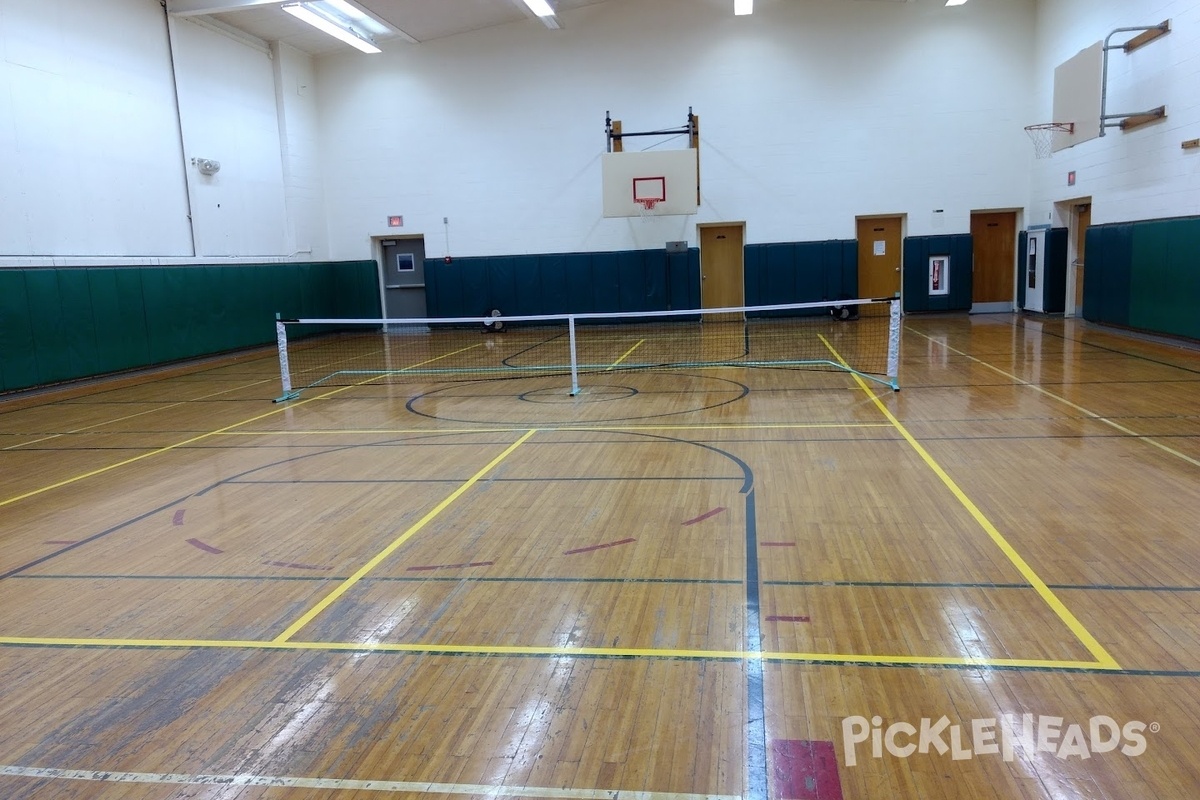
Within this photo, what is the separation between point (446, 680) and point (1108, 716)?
2.92 m

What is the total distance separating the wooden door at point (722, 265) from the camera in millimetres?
22109

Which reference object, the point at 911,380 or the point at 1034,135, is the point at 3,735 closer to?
the point at 911,380

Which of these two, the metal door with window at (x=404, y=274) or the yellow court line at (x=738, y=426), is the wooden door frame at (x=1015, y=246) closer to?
the yellow court line at (x=738, y=426)

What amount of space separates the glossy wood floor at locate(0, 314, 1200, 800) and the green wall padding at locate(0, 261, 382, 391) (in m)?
6.71

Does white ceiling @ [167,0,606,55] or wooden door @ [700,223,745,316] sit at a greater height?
white ceiling @ [167,0,606,55]

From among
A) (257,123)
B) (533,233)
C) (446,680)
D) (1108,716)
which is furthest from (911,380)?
(257,123)

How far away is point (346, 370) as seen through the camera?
15820mm

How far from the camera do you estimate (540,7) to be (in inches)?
748

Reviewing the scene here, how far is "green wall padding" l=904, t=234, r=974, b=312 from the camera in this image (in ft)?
69.1

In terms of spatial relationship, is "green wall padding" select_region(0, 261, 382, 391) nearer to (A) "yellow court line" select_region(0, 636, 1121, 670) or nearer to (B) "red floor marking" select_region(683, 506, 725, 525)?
(A) "yellow court line" select_region(0, 636, 1121, 670)

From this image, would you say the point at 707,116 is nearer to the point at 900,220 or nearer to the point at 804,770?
the point at 900,220

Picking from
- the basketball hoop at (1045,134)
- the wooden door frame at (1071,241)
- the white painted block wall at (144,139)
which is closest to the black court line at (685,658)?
the white painted block wall at (144,139)

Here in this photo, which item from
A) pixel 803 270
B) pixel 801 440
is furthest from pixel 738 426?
pixel 803 270

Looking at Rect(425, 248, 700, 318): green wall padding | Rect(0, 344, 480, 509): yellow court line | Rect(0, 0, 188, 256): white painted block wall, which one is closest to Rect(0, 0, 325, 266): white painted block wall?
Rect(0, 0, 188, 256): white painted block wall
